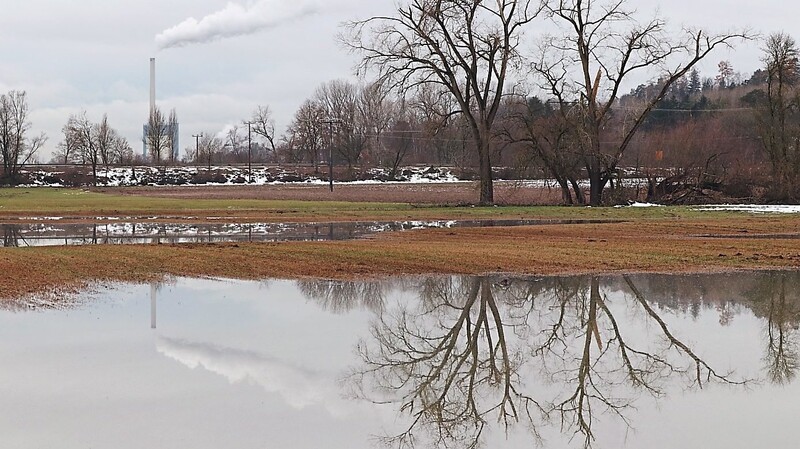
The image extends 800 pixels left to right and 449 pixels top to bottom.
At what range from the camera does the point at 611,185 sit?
47531 millimetres

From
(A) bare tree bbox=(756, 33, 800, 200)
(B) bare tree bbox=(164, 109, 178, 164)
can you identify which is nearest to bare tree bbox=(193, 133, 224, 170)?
(B) bare tree bbox=(164, 109, 178, 164)

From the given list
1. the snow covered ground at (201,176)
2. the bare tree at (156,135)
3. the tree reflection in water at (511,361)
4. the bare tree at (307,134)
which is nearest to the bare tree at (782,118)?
the tree reflection in water at (511,361)

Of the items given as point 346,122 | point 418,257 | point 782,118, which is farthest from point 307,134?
point 418,257

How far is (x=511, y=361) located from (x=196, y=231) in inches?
799

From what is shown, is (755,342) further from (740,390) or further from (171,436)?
(171,436)

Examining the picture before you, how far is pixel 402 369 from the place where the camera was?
880 centimetres

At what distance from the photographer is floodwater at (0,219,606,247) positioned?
24.2 meters

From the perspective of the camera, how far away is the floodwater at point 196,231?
24.2 m

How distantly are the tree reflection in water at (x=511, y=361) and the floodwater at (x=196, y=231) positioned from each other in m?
11.7

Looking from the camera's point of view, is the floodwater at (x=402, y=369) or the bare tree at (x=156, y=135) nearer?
the floodwater at (x=402, y=369)

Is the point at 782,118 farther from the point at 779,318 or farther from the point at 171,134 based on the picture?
the point at 171,134

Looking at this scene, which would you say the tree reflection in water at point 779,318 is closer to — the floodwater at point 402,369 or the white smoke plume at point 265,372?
the floodwater at point 402,369

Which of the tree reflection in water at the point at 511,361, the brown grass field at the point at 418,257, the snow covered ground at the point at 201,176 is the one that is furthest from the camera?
the snow covered ground at the point at 201,176

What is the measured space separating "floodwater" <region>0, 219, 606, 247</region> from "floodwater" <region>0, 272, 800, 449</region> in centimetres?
1065
